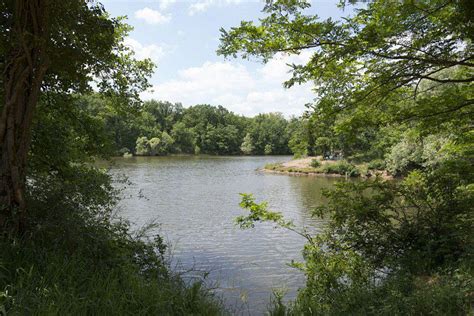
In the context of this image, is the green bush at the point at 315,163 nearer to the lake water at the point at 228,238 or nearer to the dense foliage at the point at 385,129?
the lake water at the point at 228,238

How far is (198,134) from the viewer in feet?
297

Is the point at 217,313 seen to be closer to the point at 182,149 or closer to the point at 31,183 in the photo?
the point at 31,183

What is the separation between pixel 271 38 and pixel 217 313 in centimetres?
394

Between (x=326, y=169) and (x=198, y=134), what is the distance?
185 feet

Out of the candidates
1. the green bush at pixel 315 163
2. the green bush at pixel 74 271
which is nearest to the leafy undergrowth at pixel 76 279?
the green bush at pixel 74 271

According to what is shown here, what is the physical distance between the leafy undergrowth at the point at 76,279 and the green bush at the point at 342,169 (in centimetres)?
3121

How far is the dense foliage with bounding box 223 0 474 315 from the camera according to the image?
5016mm

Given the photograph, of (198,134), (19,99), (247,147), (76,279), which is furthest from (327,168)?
(198,134)

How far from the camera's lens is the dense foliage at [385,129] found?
5016 mm

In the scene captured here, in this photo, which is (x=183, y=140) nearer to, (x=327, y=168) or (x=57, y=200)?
(x=327, y=168)

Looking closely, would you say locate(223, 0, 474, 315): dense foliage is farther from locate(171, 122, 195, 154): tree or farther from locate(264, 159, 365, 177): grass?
locate(171, 122, 195, 154): tree

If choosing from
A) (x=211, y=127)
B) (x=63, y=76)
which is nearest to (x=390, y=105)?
(x=63, y=76)

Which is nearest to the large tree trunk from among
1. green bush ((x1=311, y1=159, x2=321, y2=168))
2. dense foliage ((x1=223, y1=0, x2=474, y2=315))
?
dense foliage ((x1=223, y1=0, x2=474, y2=315))

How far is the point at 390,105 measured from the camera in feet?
21.3
